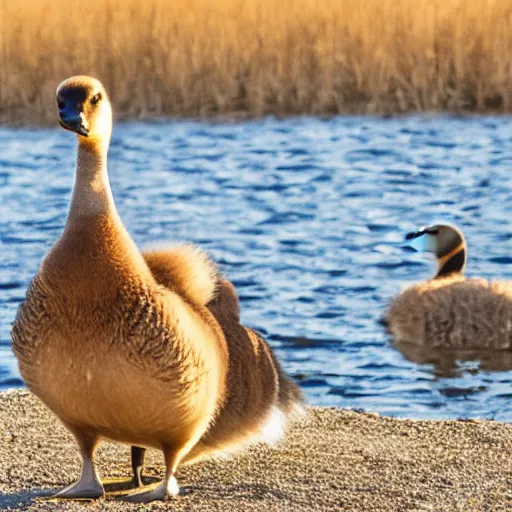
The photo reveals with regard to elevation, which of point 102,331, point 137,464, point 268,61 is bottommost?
point 137,464

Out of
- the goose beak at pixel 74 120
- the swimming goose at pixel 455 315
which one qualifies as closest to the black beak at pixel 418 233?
the swimming goose at pixel 455 315

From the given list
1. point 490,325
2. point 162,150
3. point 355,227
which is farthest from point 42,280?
point 162,150

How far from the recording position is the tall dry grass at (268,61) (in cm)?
1440

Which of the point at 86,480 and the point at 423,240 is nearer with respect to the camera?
the point at 86,480

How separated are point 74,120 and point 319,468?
62.6 inches

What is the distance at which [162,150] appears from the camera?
13.6 metres

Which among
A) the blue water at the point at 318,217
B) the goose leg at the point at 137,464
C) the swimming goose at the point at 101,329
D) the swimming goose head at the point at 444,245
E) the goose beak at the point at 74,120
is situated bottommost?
the blue water at the point at 318,217

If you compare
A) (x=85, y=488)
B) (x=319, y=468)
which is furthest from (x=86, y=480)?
(x=319, y=468)

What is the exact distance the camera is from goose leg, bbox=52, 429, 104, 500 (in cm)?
403

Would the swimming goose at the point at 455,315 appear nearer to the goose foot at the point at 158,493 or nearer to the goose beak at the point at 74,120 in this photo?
the goose foot at the point at 158,493

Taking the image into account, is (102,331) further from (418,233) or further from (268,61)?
(268,61)

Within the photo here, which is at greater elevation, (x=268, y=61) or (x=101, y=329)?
(x=101, y=329)

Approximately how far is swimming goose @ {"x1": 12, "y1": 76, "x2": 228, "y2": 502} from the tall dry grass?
1062 centimetres

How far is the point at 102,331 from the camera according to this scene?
3.72 metres
